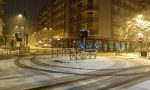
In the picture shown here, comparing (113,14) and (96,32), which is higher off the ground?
(113,14)

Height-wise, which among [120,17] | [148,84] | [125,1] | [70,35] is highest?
Result: [125,1]

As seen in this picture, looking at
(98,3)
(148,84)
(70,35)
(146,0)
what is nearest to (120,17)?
(98,3)

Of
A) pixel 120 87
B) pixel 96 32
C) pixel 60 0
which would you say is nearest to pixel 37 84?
pixel 120 87

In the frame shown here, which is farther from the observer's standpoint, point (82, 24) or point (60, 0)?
point (60, 0)

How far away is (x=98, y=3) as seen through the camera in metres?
57.4

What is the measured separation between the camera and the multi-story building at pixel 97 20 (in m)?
57.1

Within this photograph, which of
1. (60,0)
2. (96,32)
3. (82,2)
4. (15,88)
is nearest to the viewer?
(15,88)

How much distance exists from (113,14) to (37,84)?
49984mm

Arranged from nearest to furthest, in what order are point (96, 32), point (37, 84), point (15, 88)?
1. point (15, 88)
2. point (37, 84)
3. point (96, 32)

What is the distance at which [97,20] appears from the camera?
57156mm

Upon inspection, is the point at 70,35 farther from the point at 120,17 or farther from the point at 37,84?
the point at 37,84

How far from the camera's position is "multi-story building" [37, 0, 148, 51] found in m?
57.1

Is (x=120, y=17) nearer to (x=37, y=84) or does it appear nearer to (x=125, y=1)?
(x=125, y=1)

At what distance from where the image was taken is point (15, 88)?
431 inches
